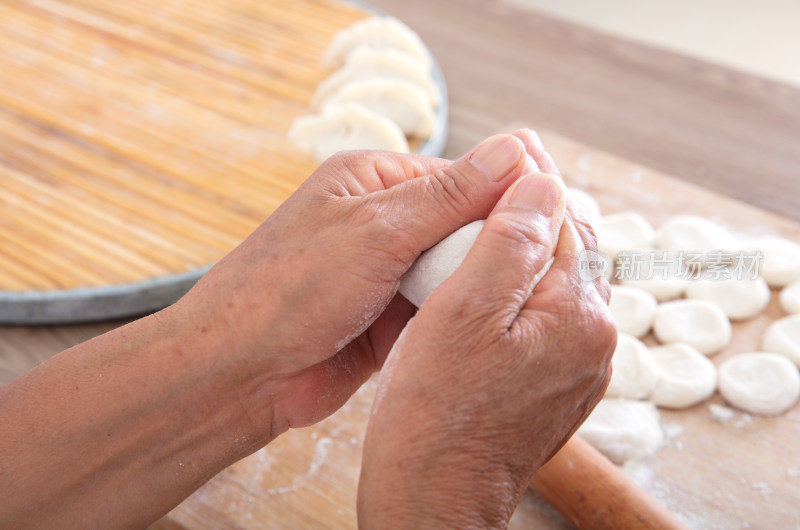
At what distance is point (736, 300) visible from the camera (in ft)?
4.66

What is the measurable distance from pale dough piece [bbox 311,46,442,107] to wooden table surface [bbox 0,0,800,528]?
0.53 ft

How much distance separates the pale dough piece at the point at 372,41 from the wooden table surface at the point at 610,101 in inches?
7.8

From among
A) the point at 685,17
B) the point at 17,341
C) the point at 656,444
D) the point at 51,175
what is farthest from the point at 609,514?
the point at 685,17

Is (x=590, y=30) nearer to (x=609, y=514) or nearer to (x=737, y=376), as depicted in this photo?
(x=737, y=376)

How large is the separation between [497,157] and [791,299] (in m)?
0.89

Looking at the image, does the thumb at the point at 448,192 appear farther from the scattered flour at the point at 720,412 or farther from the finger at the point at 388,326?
the scattered flour at the point at 720,412

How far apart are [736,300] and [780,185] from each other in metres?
0.55

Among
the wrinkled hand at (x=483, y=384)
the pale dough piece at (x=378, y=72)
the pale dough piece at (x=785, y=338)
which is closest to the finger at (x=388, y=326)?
the wrinkled hand at (x=483, y=384)

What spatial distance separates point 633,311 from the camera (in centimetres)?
137

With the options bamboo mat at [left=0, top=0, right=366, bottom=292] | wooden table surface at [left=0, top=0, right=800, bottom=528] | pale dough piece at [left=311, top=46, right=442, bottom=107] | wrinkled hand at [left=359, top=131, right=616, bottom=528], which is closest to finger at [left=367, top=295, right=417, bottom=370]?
wrinkled hand at [left=359, top=131, right=616, bottom=528]

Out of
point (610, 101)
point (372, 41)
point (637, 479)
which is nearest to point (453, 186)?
point (637, 479)

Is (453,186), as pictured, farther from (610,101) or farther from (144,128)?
(610,101)

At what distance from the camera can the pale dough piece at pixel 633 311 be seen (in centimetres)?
137

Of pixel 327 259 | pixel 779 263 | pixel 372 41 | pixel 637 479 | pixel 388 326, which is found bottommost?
pixel 637 479
